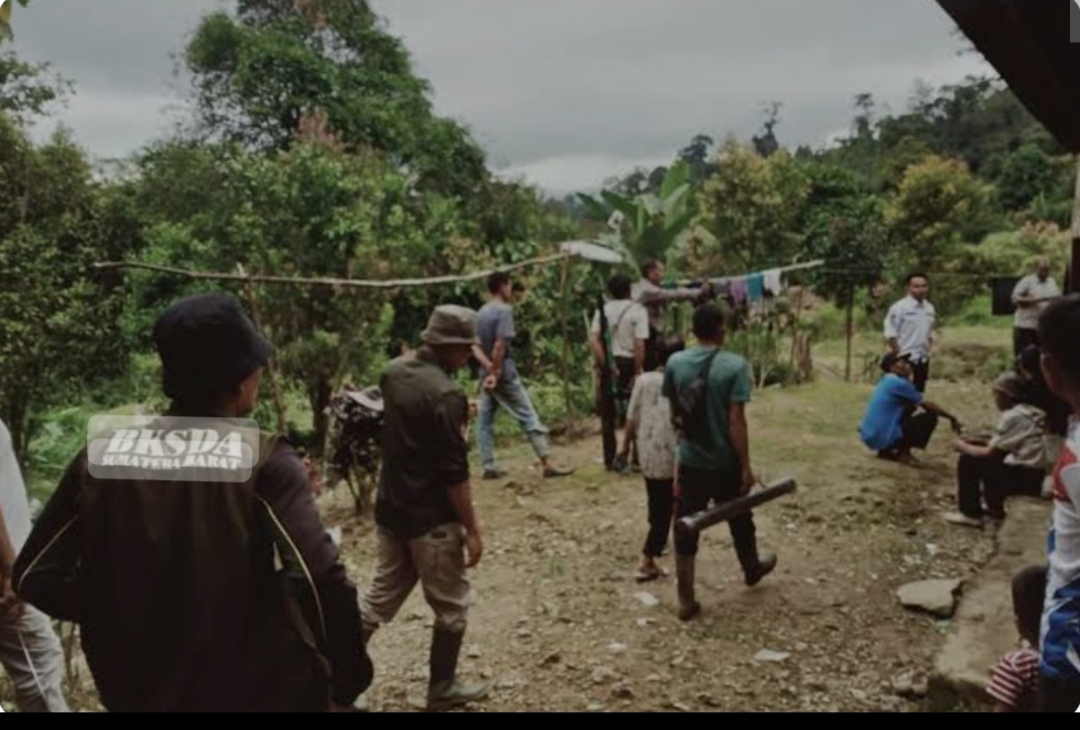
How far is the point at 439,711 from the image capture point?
9.79 ft

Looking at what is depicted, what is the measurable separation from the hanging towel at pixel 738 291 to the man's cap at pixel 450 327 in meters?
6.99

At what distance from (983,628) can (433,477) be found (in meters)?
1.87

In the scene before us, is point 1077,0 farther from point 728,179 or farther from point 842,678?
point 728,179

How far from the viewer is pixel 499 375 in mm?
5523

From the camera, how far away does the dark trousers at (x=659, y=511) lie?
391 centimetres

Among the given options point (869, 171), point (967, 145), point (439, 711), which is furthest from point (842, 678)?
point (967, 145)

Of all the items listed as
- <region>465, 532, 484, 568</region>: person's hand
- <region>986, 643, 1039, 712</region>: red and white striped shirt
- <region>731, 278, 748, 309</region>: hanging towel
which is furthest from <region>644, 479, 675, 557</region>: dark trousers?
<region>731, 278, 748, 309</region>: hanging towel

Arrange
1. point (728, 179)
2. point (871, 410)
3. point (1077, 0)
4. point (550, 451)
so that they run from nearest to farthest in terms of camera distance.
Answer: point (1077, 0)
point (871, 410)
point (550, 451)
point (728, 179)

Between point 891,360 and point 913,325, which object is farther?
point 913,325

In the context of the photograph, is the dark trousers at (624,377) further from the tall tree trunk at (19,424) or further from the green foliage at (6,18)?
the green foliage at (6,18)

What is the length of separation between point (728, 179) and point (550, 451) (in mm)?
6590

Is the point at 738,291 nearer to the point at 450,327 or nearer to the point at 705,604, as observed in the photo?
the point at 705,604

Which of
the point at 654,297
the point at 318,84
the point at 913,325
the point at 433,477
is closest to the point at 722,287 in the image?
the point at 913,325

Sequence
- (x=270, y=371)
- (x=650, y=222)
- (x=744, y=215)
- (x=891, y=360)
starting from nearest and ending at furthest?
(x=270, y=371)
(x=891, y=360)
(x=650, y=222)
(x=744, y=215)
